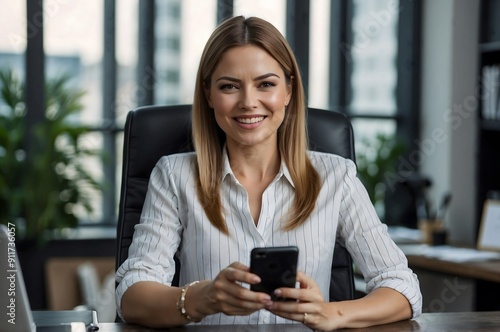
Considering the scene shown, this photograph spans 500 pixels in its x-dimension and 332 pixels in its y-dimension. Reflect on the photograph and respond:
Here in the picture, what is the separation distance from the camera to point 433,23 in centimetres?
465

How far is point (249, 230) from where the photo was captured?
1.95 m

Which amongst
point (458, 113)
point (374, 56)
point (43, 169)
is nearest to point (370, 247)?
point (458, 113)

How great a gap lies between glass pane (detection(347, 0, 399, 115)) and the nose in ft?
10.2

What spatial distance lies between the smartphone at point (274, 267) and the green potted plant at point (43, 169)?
290cm

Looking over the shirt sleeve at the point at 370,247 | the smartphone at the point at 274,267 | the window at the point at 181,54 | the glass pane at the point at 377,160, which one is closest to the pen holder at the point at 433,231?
the glass pane at the point at 377,160

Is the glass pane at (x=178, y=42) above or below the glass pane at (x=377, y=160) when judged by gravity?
above

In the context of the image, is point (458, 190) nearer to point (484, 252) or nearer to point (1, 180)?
point (484, 252)

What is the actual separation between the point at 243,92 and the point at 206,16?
119 inches

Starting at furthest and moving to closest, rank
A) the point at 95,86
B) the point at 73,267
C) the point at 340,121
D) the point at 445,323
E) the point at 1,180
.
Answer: the point at 95,86, the point at 73,267, the point at 1,180, the point at 340,121, the point at 445,323

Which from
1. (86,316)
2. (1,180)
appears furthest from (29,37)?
(86,316)

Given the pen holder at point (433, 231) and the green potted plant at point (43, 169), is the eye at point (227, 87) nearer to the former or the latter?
the pen holder at point (433, 231)

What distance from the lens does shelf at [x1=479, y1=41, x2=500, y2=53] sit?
3.79m

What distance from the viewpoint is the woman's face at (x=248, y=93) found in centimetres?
191

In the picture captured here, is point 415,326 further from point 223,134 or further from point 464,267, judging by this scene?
point 464,267
